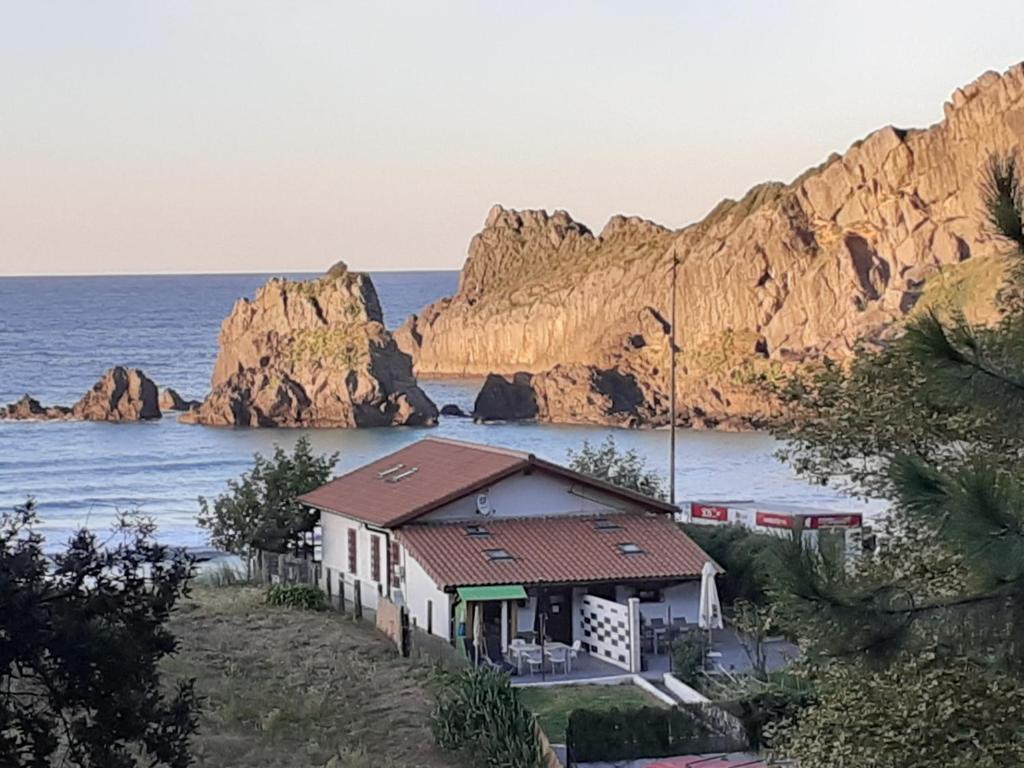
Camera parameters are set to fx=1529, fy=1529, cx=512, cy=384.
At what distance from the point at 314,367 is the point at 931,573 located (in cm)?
9787

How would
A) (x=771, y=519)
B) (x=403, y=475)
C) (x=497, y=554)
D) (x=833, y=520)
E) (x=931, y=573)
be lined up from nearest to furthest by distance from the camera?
(x=931, y=573) → (x=497, y=554) → (x=403, y=475) → (x=771, y=519) → (x=833, y=520)

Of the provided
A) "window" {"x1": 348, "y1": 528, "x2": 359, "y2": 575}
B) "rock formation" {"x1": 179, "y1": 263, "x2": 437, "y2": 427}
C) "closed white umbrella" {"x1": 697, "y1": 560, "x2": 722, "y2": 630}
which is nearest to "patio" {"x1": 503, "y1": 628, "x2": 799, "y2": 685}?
"closed white umbrella" {"x1": 697, "y1": 560, "x2": 722, "y2": 630}

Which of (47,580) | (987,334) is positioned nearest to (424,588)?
(47,580)

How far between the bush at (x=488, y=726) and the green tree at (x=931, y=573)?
473cm

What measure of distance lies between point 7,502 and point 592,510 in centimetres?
4233

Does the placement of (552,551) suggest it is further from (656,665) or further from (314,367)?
(314,367)

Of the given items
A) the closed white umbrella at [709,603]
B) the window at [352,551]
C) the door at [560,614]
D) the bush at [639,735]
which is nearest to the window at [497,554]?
the door at [560,614]

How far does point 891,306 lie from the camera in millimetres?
115500

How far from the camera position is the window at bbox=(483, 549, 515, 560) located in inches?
995

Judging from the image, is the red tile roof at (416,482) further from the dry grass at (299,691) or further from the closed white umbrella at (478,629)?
the closed white umbrella at (478,629)

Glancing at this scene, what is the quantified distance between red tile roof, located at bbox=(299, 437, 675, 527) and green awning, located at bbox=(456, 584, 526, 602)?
2.65m

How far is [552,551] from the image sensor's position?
84.7 ft

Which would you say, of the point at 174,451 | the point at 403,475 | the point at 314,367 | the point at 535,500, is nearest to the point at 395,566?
the point at 535,500

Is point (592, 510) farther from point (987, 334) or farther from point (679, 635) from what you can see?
point (987, 334)
